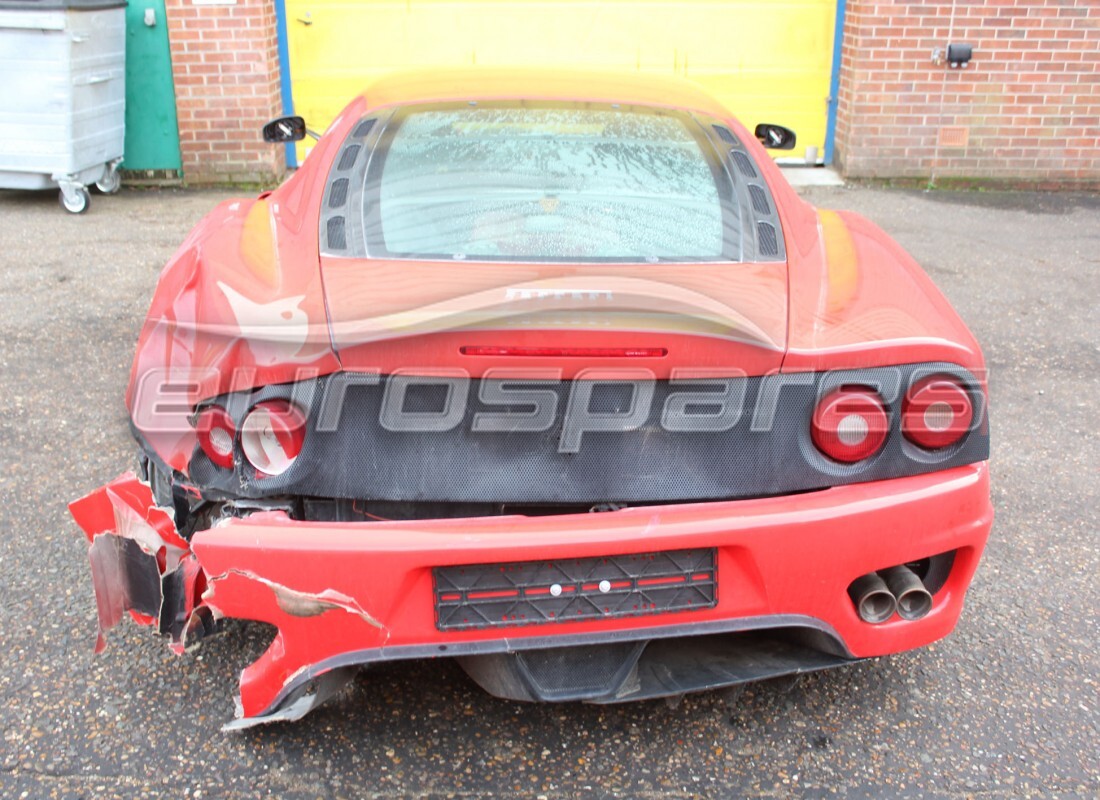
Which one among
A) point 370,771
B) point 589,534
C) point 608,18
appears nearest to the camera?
point 589,534

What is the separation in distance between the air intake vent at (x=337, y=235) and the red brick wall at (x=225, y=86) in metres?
5.96

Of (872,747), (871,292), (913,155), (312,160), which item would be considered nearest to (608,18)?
(913,155)

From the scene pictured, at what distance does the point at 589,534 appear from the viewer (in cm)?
206

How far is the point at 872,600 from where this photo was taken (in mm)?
2287

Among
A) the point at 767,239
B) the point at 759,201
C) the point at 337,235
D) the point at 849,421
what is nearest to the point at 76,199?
the point at 337,235

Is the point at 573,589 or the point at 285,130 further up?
the point at 285,130

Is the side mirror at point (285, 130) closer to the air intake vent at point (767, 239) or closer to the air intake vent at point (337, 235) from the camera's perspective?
the air intake vent at point (337, 235)

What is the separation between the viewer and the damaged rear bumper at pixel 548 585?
6.73 ft

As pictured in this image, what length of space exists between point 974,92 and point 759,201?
6.54 meters

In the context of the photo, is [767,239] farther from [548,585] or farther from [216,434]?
[216,434]

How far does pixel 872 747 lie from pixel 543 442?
108 centimetres

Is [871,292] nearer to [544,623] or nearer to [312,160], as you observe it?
[544,623]

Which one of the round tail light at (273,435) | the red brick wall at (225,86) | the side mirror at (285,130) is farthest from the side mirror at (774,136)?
the red brick wall at (225,86)

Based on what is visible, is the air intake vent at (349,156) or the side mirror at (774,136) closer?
the air intake vent at (349,156)
